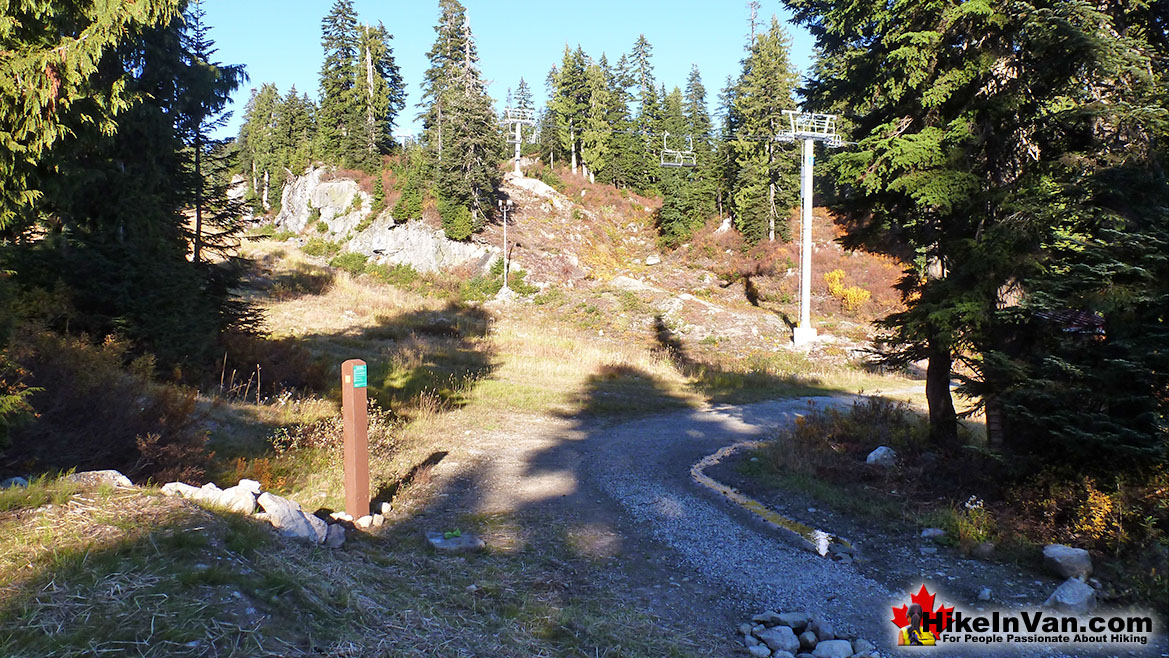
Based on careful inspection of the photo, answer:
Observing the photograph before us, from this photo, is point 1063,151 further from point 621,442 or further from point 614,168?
point 614,168

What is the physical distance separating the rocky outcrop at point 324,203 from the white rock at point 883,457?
4605 centimetres

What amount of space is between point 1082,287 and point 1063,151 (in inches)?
78.0

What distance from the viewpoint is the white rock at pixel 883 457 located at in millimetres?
8555

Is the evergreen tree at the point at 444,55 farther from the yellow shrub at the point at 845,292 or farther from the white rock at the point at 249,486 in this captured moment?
the white rock at the point at 249,486

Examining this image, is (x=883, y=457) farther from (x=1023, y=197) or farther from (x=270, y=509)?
(x=270, y=509)

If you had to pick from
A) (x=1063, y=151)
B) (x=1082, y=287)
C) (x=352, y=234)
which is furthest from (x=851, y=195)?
(x=352, y=234)

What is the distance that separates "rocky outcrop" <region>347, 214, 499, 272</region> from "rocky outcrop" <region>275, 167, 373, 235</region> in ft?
10.5

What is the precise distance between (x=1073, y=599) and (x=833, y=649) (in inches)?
77.0

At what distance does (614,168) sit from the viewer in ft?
212

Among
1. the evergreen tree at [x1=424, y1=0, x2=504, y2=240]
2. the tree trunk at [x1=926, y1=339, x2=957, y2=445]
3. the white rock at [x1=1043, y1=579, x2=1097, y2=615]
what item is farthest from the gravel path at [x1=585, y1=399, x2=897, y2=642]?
the evergreen tree at [x1=424, y1=0, x2=504, y2=240]

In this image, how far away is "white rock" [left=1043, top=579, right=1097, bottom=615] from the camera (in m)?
4.77

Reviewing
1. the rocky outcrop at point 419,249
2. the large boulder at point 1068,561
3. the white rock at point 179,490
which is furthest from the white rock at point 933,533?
the rocky outcrop at point 419,249

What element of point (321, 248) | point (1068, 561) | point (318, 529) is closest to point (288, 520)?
point (318, 529)

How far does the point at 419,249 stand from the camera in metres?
45.2
